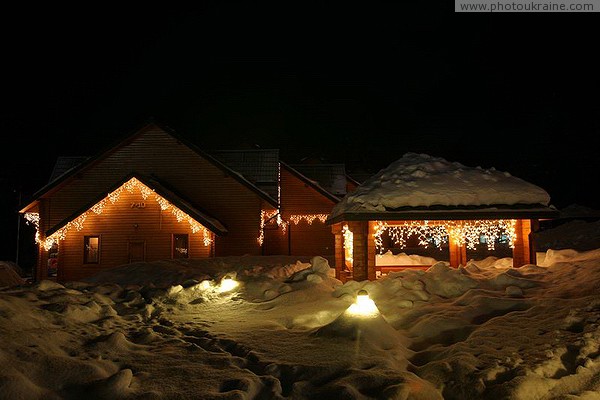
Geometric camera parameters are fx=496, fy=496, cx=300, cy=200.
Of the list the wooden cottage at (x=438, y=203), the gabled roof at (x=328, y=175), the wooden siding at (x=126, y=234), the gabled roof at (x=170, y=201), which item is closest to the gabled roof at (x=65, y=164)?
the wooden siding at (x=126, y=234)

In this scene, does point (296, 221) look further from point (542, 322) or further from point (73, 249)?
point (542, 322)

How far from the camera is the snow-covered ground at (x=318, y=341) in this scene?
5.24 meters

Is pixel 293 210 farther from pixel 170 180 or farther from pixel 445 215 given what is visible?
pixel 445 215

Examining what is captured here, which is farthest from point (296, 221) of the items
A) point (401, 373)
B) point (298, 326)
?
point (401, 373)

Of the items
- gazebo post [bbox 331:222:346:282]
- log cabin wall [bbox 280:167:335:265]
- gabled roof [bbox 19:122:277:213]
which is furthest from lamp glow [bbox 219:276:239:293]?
log cabin wall [bbox 280:167:335:265]

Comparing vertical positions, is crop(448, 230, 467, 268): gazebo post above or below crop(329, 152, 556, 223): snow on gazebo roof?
below

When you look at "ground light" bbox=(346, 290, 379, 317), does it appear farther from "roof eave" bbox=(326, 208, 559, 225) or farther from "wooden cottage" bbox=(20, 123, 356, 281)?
"wooden cottage" bbox=(20, 123, 356, 281)

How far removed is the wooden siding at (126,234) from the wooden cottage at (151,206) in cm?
5

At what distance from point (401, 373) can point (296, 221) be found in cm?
2670

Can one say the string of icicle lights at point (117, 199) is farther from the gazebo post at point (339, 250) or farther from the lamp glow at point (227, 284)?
the lamp glow at point (227, 284)

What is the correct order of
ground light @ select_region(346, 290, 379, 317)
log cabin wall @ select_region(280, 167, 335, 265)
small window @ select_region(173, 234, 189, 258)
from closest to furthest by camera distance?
ground light @ select_region(346, 290, 379, 317)
small window @ select_region(173, 234, 189, 258)
log cabin wall @ select_region(280, 167, 335, 265)

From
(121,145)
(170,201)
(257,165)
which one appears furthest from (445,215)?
(121,145)

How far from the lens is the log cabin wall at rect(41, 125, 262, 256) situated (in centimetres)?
2623

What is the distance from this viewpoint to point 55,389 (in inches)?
198
